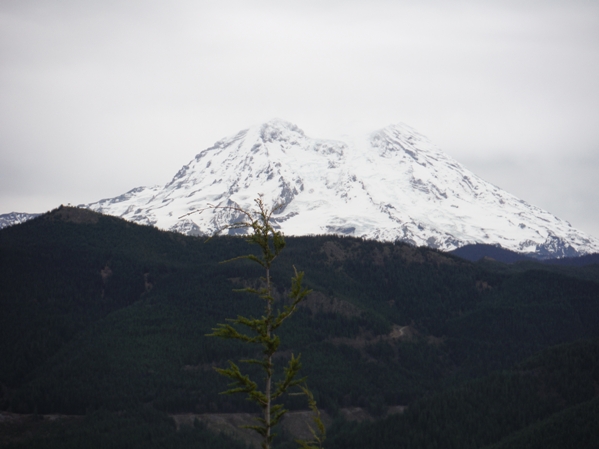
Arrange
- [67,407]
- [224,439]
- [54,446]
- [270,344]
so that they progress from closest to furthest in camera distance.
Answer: [270,344]
[54,446]
[224,439]
[67,407]

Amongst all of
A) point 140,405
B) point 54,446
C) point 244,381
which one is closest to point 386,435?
point 140,405

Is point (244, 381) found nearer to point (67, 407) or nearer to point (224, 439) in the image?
point (224, 439)

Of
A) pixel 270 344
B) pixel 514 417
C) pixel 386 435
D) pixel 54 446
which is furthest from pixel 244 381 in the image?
pixel 514 417

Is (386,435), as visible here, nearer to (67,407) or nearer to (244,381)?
(67,407)

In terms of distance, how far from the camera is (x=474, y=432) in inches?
7352

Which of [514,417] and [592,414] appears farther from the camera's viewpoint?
[514,417]

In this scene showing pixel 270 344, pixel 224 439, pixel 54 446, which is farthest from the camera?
pixel 224 439

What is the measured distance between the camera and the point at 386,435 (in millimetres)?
185000

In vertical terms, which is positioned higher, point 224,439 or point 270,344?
point 270,344

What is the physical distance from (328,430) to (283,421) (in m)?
11.6

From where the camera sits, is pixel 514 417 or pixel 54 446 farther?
pixel 514 417

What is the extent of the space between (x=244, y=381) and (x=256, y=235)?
818 centimetres

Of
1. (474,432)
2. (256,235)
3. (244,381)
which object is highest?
(256,235)

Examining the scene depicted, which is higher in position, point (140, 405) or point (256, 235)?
point (256, 235)
